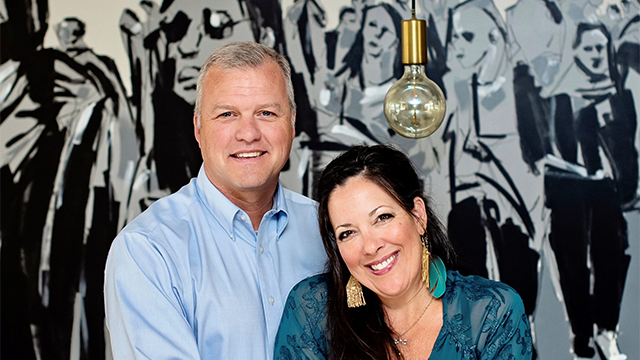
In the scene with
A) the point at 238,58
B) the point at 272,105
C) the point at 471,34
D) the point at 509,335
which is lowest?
the point at 509,335

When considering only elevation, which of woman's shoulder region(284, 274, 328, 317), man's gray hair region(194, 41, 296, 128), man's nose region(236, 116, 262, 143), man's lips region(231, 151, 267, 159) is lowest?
woman's shoulder region(284, 274, 328, 317)

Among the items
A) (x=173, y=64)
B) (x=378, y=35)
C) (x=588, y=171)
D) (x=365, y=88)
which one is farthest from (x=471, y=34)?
(x=173, y=64)

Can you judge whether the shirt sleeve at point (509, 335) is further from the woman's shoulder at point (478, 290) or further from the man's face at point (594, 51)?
the man's face at point (594, 51)

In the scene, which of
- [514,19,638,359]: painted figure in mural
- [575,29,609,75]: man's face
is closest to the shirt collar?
[514,19,638,359]: painted figure in mural

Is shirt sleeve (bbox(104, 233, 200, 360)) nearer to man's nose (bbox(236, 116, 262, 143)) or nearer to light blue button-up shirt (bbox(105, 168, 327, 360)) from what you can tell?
light blue button-up shirt (bbox(105, 168, 327, 360))

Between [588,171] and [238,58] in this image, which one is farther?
[588,171]

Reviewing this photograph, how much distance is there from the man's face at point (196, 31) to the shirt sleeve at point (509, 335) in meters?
1.80

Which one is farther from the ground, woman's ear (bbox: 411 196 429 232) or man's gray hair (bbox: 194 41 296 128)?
man's gray hair (bbox: 194 41 296 128)

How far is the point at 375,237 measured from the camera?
1924mm

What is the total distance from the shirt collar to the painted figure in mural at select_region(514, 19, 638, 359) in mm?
1410

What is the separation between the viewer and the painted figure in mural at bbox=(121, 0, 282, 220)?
3158 millimetres

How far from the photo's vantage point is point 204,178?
219 cm

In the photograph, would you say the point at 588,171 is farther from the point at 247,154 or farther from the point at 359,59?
the point at 247,154

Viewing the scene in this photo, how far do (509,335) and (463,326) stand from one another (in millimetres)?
126
